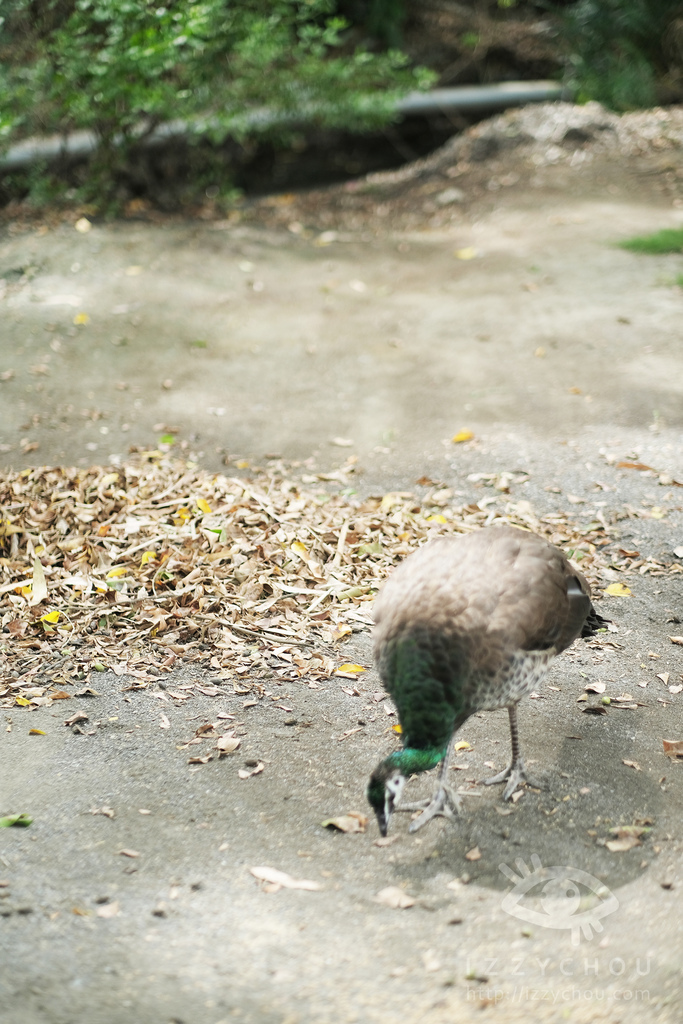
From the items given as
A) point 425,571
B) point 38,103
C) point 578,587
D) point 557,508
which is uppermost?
point 38,103

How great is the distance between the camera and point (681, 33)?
1319 cm

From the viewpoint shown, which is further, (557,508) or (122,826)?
(557,508)

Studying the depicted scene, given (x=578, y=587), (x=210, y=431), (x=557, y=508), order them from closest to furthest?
(x=578, y=587) < (x=557, y=508) < (x=210, y=431)

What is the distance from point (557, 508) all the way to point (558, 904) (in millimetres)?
3013

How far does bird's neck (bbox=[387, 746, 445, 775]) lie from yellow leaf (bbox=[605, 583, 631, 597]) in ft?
6.70

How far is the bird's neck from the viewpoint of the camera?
10.8 ft

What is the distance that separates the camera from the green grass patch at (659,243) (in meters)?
9.57

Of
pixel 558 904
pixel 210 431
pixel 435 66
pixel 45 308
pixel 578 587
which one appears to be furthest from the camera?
pixel 435 66

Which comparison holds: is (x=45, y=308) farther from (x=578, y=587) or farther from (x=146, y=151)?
(x=578, y=587)

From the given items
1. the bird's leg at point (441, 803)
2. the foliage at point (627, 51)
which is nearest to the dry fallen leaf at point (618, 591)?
the bird's leg at point (441, 803)

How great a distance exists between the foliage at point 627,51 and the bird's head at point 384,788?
486 inches

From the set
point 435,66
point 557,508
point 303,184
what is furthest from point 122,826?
point 435,66

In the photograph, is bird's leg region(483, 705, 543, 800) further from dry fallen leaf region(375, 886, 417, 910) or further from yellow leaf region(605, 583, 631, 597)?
yellow leaf region(605, 583, 631, 597)

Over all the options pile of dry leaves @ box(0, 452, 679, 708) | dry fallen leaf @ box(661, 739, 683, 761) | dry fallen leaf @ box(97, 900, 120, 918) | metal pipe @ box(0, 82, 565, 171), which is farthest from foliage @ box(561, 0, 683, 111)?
dry fallen leaf @ box(97, 900, 120, 918)
